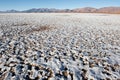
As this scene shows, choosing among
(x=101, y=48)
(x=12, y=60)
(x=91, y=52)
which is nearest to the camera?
(x=12, y=60)

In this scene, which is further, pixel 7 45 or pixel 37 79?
pixel 7 45

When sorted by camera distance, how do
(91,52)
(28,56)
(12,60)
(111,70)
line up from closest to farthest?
(111,70) → (12,60) → (28,56) → (91,52)

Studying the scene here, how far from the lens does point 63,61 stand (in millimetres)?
8008

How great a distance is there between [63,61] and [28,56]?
2.27 meters

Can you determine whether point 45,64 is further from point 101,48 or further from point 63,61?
point 101,48

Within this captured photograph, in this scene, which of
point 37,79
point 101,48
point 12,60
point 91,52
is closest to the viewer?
point 37,79

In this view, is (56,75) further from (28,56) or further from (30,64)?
(28,56)

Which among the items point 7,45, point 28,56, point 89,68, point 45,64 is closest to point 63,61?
point 45,64

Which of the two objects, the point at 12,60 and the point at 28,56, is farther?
the point at 28,56

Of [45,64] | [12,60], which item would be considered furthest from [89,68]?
[12,60]

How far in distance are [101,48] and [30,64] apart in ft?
18.0

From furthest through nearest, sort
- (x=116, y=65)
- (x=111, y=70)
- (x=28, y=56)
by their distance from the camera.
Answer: (x=28, y=56) → (x=116, y=65) → (x=111, y=70)

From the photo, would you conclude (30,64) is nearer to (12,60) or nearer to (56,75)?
(12,60)

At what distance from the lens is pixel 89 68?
283 inches
